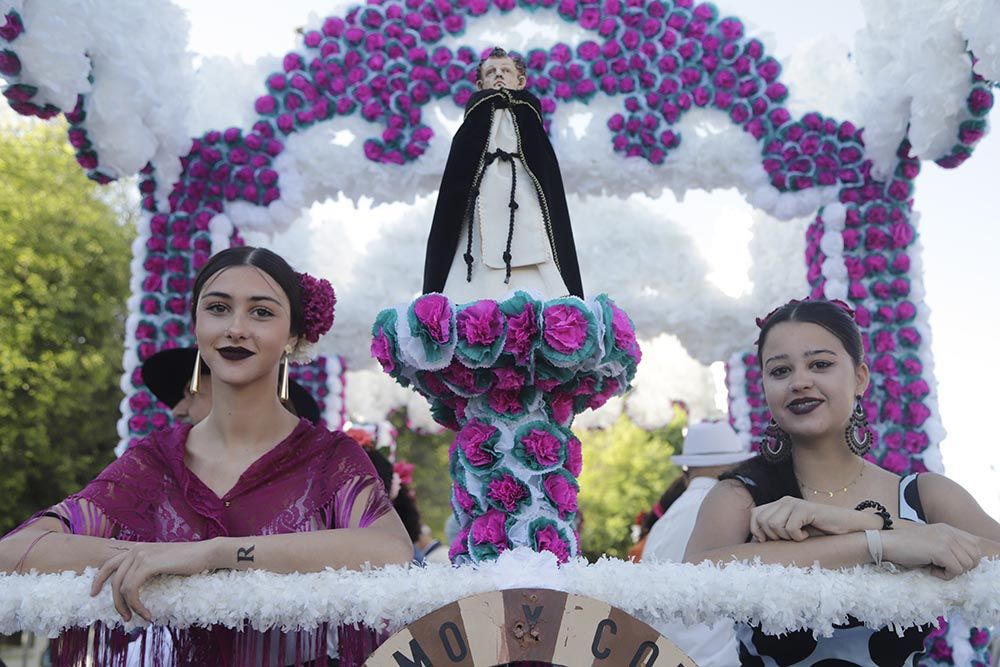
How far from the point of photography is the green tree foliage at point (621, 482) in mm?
19750

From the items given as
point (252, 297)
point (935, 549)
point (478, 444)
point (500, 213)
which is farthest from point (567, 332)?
point (935, 549)

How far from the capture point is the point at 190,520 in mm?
2021

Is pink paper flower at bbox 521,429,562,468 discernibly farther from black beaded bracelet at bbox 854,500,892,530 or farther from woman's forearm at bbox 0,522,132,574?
woman's forearm at bbox 0,522,132,574

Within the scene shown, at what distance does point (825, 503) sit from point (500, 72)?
192 centimetres

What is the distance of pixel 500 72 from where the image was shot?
3328mm

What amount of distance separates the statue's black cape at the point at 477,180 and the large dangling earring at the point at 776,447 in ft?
3.02

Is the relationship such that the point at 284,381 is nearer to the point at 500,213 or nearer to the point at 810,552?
the point at 500,213

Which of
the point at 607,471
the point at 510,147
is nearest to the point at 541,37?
the point at 510,147

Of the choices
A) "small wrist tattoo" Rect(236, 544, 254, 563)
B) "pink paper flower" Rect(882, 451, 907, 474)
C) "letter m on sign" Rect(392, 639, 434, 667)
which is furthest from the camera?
"pink paper flower" Rect(882, 451, 907, 474)

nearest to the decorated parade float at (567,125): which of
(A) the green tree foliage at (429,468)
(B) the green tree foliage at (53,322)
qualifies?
(B) the green tree foliage at (53,322)

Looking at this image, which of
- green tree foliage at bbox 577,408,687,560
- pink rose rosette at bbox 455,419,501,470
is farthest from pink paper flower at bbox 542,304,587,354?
green tree foliage at bbox 577,408,687,560

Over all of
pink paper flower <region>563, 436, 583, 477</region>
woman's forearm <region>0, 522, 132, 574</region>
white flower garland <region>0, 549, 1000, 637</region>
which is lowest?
white flower garland <region>0, 549, 1000, 637</region>

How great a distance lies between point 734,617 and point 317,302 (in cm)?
130

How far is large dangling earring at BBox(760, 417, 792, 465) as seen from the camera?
233 cm
